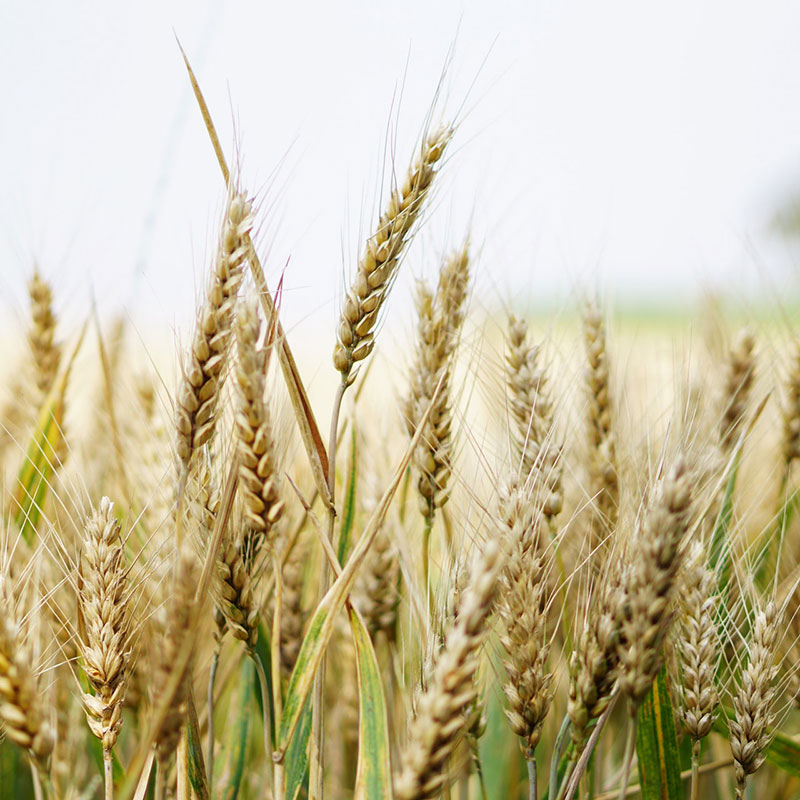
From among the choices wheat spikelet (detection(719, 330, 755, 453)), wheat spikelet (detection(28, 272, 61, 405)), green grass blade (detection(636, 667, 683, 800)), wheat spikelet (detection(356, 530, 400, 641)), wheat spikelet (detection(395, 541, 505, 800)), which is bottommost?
green grass blade (detection(636, 667, 683, 800))

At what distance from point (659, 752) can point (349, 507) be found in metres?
0.40

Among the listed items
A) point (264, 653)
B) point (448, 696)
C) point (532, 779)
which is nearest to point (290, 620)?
point (264, 653)

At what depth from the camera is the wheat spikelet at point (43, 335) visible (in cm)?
101

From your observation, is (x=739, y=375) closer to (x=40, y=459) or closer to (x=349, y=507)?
(x=349, y=507)

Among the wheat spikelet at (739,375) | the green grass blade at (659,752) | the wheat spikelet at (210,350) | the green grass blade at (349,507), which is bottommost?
the green grass blade at (659,752)

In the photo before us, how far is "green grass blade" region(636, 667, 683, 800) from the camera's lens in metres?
0.70

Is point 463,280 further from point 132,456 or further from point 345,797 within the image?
point 345,797

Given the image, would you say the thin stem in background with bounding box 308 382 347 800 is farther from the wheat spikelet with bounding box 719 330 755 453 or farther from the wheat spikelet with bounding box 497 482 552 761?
the wheat spikelet with bounding box 719 330 755 453

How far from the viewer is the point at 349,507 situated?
812 millimetres

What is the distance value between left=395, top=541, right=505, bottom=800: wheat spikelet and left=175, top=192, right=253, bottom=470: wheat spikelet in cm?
28

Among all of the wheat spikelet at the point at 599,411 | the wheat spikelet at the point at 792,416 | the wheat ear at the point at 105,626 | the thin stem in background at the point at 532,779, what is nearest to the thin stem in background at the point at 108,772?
the wheat ear at the point at 105,626

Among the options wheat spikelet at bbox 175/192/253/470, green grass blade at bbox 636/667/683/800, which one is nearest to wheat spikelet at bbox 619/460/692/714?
green grass blade at bbox 636/667/683/800

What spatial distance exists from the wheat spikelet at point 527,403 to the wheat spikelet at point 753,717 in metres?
0.25

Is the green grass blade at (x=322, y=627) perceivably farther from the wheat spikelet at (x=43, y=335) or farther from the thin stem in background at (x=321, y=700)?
the wheat spikelet at (x=43, y=335)
